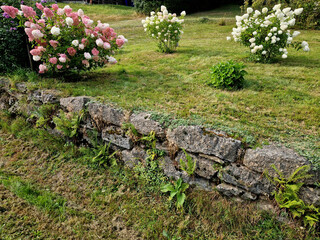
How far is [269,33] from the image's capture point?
4746 millimetres

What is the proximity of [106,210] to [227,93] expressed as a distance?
2922 mm

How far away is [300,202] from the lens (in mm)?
A: 2191

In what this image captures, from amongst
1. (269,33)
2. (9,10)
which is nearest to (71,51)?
(9,10)

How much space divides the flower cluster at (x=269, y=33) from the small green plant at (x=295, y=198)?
12.2ft

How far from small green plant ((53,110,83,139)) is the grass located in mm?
448

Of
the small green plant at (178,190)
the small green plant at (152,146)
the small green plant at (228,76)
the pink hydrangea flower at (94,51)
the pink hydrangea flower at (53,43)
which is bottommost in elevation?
the small green plant at (178,190)

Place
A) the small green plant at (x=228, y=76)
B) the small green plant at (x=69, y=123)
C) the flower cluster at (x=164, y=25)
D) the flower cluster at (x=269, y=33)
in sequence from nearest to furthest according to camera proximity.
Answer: the small green plant at (x=69, y=123) → the small green plant at (x=228, y=76) → the flower cluster at (x=269, y=33) → the flower cluster at (x=164, y=25)

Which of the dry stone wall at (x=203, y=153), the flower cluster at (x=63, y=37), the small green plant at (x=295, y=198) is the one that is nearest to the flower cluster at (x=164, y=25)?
the flower cluster at (x=63, y=37)

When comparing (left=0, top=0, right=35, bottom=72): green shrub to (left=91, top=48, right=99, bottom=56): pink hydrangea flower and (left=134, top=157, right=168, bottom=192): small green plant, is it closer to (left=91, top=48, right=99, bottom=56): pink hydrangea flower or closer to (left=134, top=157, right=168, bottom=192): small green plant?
(left=91, top=48, right=99, bottom=56): pink hydrangea flower

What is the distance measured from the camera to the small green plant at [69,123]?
3.53 m

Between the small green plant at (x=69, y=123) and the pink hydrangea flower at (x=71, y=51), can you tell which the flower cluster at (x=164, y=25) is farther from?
the small green plant at (x=69, y=123)

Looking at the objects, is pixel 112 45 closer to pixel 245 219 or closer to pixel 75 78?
pixel 75 78

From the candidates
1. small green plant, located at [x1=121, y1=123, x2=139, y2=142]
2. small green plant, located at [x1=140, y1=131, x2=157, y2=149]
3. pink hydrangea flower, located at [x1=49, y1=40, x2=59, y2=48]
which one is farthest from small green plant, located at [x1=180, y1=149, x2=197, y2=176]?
pink hydrangea flower, located at [x1=49, y1=40, x2=59, y2=48]

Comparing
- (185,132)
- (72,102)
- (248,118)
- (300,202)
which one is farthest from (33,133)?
(300,202)
